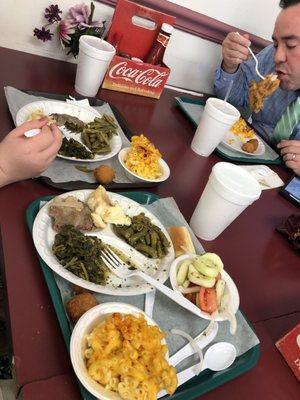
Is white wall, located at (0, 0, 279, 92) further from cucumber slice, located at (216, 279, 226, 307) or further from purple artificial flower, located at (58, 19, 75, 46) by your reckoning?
cucumber slice, located at (216, 279, 226, 307)

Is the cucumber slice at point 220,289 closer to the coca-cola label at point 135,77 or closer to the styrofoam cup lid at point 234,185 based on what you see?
the styrofoam cup lid at point 234,185

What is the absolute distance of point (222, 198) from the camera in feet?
3.15

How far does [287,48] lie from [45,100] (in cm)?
116

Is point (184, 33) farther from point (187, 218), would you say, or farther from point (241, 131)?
point (187, 218)

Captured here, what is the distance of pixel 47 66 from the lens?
A: 5.26 ft

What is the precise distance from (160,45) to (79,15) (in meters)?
0.38

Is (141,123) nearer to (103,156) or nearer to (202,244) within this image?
(103,156)

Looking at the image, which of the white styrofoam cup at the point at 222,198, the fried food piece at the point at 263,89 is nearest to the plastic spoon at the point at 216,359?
the white styrofoam cup at the point at 222,198

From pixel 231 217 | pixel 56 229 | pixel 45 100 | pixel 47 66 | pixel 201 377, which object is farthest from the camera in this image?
pixel 47 66

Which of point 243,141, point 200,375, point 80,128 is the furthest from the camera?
point 243,141

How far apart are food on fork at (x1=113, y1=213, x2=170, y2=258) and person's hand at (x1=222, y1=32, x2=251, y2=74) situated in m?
1.18

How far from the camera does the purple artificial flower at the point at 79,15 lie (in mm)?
1538

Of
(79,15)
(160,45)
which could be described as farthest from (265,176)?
(79,15)

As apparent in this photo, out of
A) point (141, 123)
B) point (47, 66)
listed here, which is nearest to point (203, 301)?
point (141, 123)
